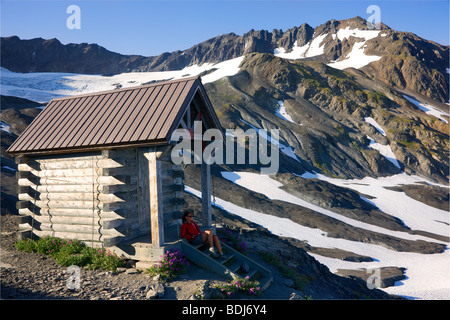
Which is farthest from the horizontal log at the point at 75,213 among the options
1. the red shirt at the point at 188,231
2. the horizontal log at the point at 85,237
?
the red shirt at the point at 188,231

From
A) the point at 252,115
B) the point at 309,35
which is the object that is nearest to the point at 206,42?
the point at 309,35

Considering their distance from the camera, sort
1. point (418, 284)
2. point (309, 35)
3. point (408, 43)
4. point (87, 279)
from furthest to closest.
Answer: point (309, 35)
point (408, 43)
point (418, 284)
point (87, 279)

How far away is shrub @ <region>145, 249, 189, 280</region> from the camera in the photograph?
365 inches

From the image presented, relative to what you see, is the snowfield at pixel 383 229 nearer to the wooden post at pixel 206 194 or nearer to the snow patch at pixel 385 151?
the snow patch at pixel 385 151

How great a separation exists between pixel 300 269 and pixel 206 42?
189 metres

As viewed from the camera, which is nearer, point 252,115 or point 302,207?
point 302,207

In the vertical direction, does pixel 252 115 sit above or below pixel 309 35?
below

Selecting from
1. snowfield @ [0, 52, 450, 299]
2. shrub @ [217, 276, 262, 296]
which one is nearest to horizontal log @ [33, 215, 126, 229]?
shrub @ [217, 276, 262, 296]

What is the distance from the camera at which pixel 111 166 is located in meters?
10.2

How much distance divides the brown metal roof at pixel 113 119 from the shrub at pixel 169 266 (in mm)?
3266

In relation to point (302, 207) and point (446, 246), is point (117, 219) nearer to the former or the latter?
point (302, 207)

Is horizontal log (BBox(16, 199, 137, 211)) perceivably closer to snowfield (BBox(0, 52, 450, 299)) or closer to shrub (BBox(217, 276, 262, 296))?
shrub (BBox(217, 276, 262, 296))

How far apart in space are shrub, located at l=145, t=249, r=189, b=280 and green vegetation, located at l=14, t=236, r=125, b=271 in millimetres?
1223

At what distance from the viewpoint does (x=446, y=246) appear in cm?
3206
